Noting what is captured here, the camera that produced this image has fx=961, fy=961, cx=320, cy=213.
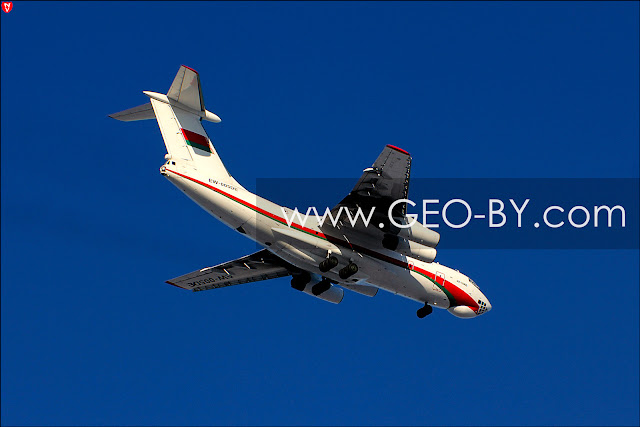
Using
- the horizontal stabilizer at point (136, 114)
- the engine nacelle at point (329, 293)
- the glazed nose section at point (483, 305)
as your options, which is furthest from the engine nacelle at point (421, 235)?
the horizontal stabilizer at point (136, 114)

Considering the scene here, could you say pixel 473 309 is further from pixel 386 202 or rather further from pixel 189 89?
pixel 189 89

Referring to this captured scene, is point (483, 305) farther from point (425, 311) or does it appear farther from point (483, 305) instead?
point (425, 311)

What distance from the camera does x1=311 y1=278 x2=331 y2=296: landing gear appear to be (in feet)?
75.7

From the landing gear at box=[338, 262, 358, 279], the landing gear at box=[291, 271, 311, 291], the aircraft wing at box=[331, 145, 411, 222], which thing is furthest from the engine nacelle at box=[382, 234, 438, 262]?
the landing gear at box=[291, 271, 311, 291]

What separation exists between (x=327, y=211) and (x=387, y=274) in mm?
2262

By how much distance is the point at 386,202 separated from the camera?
20344 mm

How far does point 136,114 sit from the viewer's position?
21203 mm

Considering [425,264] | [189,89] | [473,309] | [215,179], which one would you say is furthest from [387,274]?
[189,89]

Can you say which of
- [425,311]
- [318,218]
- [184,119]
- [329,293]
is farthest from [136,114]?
[425,311]

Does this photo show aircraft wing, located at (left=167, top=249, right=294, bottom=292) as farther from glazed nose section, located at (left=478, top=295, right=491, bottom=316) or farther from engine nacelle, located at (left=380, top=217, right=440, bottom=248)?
glazed nose section, located at (left=478, top=295, right=491, bottom=316)

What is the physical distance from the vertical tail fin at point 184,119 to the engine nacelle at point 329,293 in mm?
4407

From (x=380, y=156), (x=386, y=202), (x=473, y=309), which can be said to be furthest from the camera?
(x=473, y=309)

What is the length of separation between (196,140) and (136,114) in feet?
4.96

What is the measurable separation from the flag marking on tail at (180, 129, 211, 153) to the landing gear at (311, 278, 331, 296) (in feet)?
14.6
